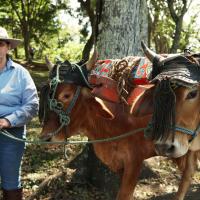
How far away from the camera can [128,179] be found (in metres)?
4.20

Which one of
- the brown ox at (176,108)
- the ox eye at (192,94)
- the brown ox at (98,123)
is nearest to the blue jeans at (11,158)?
the brown ox at (98,123)

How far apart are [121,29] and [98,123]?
1.62m

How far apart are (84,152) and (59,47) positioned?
31303 mm

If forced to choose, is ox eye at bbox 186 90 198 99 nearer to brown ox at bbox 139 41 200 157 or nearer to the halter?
brown ox at bbox 139 41 200 157

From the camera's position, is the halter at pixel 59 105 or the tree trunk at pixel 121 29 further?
the tree trunk at pixel 121 29

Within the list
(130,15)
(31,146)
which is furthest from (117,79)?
(31,146)

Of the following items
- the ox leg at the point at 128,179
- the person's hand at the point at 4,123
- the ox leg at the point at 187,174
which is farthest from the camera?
the ox leg at the point at 187,174

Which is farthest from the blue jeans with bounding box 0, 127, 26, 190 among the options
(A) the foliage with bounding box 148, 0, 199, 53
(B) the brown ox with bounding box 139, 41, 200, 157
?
(A) the foliage with bounding box 148, 0, 199, 53

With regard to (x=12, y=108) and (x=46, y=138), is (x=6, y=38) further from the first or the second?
(x=46, y=138)

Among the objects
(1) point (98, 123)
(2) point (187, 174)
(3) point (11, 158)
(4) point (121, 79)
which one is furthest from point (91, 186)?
(4) point (121, 79)

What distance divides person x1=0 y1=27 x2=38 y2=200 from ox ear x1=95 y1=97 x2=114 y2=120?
0.64 m

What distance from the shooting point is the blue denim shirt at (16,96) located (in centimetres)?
388

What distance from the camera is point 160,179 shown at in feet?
19.9

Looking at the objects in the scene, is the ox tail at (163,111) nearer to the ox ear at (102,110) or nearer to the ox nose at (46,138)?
the ox ear at (102,110)
